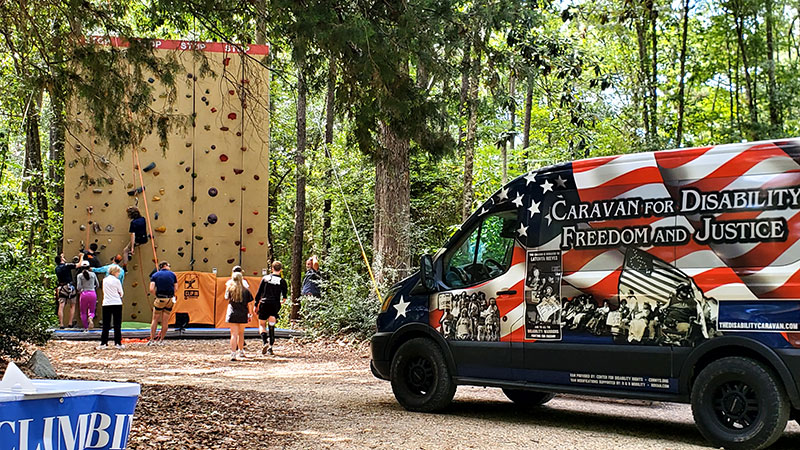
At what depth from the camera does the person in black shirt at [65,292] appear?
73.5ft

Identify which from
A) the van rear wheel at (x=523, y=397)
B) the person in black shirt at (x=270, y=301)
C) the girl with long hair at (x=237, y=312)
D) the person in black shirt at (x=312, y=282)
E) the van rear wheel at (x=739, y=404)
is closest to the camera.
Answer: the van rear wheel at (x=739, y=404)

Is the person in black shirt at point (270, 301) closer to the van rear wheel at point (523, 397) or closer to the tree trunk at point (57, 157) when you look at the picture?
the tree trunk at point (57, 157)

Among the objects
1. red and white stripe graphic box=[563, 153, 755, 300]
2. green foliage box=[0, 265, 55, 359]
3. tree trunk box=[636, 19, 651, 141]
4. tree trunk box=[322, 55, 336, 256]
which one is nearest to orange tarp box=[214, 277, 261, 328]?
tree trunk box=[322, 55, 336, 256]

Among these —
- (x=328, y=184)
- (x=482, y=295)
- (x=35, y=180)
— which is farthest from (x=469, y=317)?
(x=328, y=184)

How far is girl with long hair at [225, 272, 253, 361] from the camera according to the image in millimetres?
16781

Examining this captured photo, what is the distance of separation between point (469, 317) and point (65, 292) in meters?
15.9

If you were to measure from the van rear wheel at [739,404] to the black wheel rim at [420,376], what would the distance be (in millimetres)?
3097

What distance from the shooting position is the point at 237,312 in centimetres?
1688

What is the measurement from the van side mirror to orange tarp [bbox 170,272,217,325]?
1398 centimetres

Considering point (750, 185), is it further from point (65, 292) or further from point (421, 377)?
point (65, 292)

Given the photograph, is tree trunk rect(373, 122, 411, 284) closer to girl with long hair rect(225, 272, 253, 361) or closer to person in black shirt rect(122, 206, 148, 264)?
girl with long hair rect(225, 272, 253, 361)

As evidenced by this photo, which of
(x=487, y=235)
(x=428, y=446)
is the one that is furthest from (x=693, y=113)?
(x=428, y=446)

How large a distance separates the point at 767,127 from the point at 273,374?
16698 mm

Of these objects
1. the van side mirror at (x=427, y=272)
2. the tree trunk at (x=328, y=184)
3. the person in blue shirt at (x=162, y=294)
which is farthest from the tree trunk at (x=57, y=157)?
the tree trunk at (x=328, y=184)
